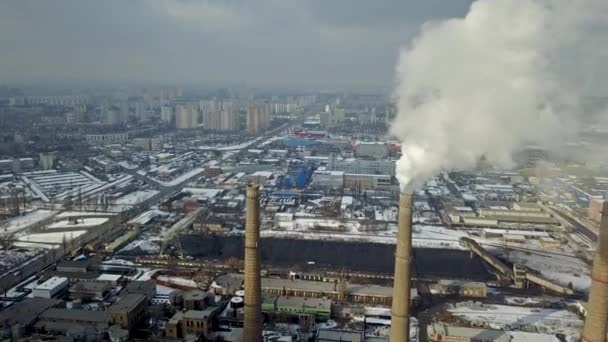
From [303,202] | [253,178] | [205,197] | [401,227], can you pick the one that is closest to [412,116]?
[401,227]

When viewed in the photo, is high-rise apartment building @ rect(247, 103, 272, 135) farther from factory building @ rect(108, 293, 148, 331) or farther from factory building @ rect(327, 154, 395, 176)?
factory building @ rect(108, 293, 148, 331)

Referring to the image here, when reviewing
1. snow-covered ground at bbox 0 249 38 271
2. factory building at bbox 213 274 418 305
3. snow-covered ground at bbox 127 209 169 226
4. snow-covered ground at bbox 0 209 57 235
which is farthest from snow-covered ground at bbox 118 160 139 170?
factory building at bbox 213 274 418 305

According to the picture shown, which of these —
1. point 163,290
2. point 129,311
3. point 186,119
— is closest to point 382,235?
point 163,290

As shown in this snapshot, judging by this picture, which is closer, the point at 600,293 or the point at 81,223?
the point at 600,293

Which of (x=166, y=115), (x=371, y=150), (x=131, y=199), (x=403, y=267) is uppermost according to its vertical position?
(x=166, y=115)

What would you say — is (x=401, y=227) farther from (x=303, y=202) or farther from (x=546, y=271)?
(x=303, y=202)

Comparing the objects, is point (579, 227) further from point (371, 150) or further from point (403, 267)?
point (371, 150)

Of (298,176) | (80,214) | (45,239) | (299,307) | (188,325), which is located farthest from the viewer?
(298,176)
